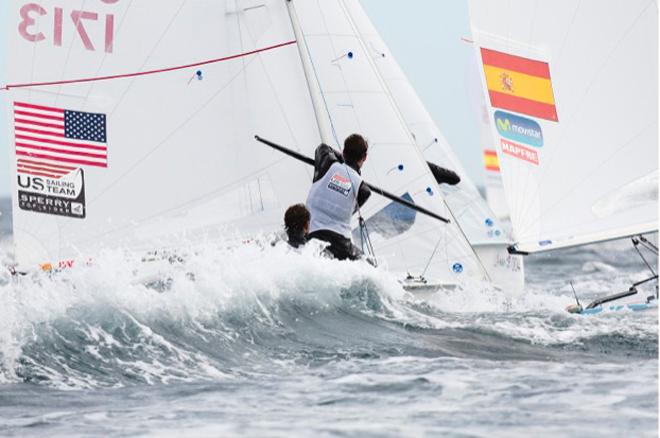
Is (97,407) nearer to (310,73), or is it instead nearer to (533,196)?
(533,196)

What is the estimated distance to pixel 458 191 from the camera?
39.0 ft

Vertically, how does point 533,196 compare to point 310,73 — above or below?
below

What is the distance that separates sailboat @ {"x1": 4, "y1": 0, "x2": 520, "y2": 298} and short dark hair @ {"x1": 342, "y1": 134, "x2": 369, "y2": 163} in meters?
1.43

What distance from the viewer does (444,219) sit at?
408 inches

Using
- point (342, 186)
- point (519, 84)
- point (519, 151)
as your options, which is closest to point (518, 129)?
point (519, 151)

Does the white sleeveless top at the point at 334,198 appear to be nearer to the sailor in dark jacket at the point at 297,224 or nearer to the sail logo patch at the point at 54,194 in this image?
the sailor in dark jacket at the point at 297,224

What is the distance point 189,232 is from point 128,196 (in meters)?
0.55

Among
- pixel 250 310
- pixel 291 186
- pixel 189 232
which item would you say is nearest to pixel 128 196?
pixel 189 232

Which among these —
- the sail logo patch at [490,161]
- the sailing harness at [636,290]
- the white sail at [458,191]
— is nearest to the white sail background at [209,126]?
the white sail at [458,191]

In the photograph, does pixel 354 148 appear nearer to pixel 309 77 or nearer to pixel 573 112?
pixel 573 112

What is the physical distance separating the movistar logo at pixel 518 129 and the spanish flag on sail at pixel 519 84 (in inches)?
2.0

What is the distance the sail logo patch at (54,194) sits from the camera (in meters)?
10.3

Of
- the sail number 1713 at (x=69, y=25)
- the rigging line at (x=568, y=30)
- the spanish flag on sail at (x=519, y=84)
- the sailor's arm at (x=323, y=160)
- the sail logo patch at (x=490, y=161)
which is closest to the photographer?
the rigging line at (x=568, y=30)

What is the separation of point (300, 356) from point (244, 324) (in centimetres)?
78
